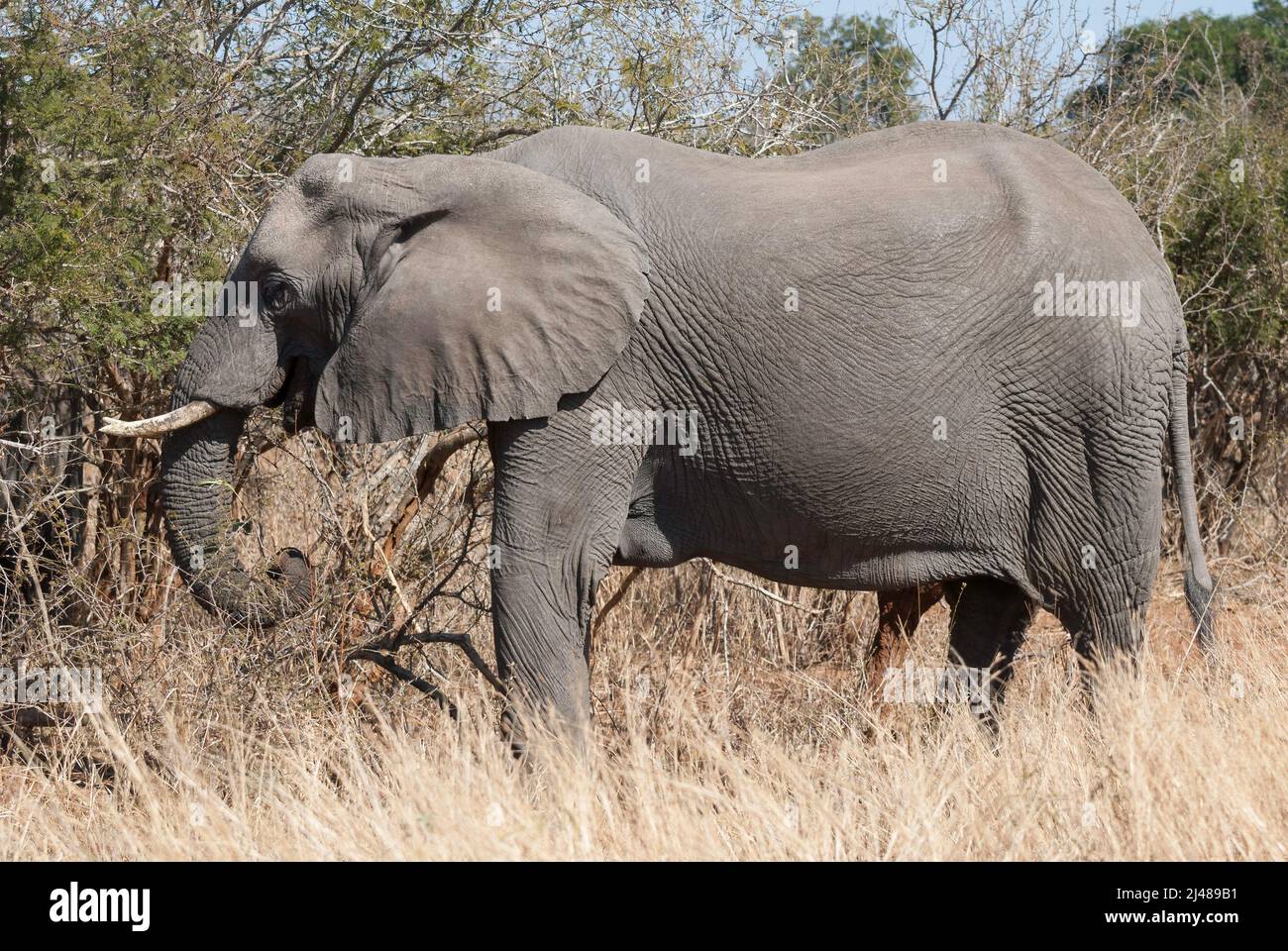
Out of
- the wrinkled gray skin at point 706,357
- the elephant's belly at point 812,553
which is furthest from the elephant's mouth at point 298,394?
the elephant's belly at point 812,553

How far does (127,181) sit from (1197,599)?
4205mm

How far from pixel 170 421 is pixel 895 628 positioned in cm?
314

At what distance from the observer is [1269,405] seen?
865cm

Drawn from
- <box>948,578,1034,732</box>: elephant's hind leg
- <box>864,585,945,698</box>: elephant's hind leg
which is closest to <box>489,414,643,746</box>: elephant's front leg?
<box>948,578,1034,732</box>: elephant's hind leg

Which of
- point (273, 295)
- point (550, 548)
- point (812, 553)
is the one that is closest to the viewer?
point (550, 548)

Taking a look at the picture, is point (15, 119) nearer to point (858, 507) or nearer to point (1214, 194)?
point (858, 507)

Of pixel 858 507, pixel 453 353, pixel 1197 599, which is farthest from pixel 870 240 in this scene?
pixel 1197 599

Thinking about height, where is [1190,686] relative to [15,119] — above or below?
below

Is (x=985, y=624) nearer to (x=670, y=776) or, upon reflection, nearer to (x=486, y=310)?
(x=670, y=776)

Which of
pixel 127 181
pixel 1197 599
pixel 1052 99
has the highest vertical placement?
pixel 1052 99

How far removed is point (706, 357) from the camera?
483 cm

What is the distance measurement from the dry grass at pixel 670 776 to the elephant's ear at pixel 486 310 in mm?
1030

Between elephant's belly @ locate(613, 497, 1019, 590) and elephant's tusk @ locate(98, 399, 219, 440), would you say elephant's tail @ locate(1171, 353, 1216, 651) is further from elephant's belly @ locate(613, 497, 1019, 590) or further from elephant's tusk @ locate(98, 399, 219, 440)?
elephant's tusk @ locate(98, 399, 219, 440)

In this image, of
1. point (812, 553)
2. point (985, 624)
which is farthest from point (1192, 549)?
point (812, 553)
